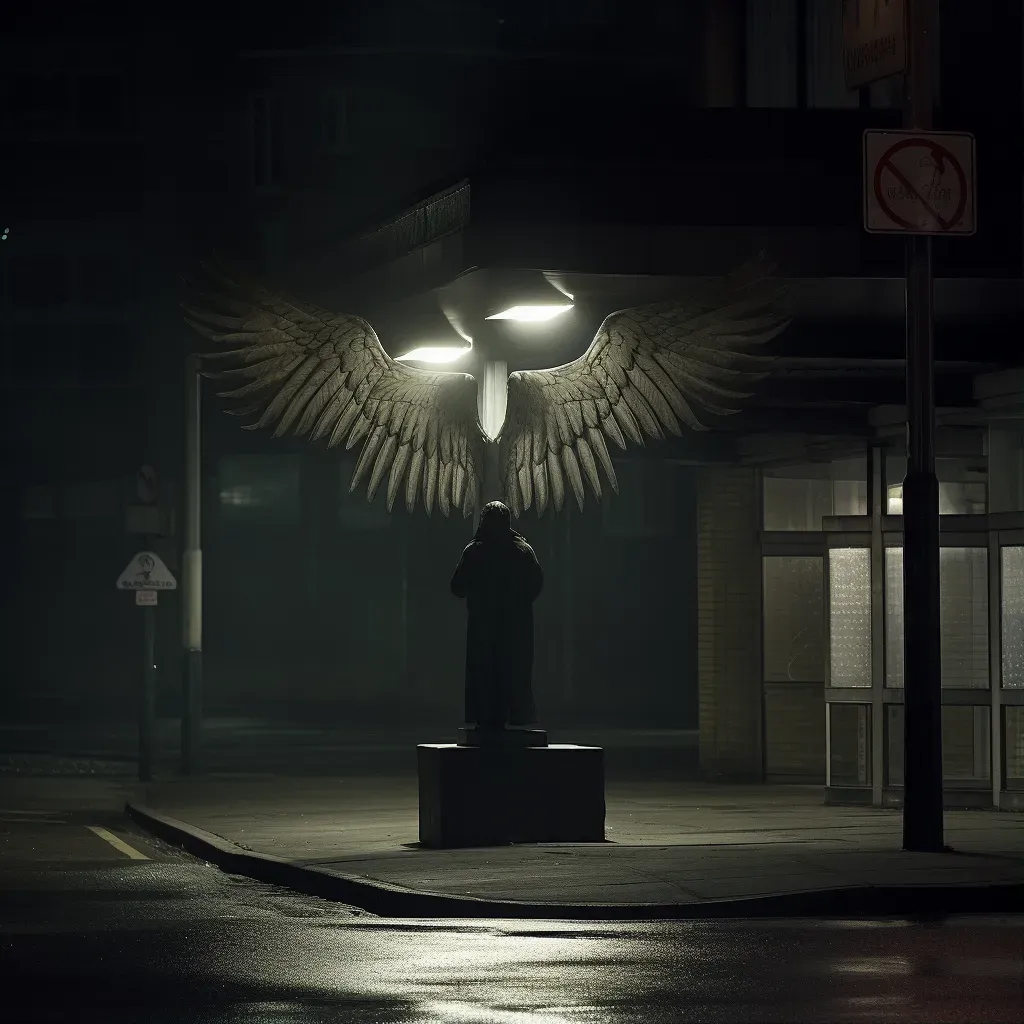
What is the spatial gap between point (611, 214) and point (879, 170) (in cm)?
256

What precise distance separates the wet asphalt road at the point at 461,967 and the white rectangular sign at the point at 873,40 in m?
5.38

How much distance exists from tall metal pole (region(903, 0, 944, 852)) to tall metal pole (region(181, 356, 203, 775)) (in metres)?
11.5

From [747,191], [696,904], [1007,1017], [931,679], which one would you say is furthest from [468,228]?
[1007,1017]

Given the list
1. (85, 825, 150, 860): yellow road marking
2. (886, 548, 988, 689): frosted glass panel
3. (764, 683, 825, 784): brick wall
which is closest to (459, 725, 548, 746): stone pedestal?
(85, 825, 150, 860): yellow road marking

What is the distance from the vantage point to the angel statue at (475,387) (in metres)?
16.0

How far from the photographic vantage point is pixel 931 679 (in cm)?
1464

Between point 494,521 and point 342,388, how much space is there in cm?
144

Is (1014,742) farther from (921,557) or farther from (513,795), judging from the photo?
(513,795)

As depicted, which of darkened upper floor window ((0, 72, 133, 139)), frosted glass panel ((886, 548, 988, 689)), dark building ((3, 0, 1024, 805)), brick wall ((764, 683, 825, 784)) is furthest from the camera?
darkened upper floor window ((0, 72, 133, 139))

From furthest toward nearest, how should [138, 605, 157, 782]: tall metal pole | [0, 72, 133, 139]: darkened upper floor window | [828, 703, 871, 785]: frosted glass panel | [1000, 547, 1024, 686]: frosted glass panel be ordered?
[0, 72, 133, 139]: darkened upper floor window < [138, 605, 157, 782]: tall metal pole < [828, 703, 871, 785]: frosted glass panel < [1000, 547, 1024, 686]: frosted glass panel

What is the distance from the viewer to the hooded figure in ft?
53.8

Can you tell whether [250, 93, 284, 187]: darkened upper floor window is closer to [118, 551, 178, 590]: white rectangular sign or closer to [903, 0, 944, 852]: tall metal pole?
[118, 551, 178, 590]: white rectangular sign

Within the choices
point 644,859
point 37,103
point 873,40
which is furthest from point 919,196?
point 37,103

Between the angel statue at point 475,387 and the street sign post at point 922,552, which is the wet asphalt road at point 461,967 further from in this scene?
the angel statue at point 475,387
